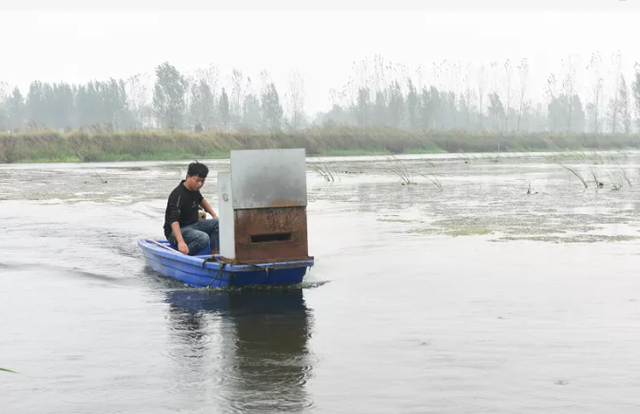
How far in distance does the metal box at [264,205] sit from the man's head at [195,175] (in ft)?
2.60

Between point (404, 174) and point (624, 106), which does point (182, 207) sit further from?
point (624, 106)

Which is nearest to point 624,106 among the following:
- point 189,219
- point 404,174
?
point 404,174

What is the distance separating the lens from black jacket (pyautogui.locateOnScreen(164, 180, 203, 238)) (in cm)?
1098

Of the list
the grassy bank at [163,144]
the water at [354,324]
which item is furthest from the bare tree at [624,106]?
the water at [354,324]

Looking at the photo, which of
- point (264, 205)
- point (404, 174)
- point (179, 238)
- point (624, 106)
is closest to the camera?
point (264, 205)

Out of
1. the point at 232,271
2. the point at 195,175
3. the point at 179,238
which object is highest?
the point at 195,175

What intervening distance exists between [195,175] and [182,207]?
0.59 meters

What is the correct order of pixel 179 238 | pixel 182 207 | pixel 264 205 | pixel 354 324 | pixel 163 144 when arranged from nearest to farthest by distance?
pixel 354 324 < pixel 264 205 < pixel 179 238 < pixel 182 207 < pixel 163 144

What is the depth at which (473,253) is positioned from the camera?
42.4 feet

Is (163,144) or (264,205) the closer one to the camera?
(264,205)

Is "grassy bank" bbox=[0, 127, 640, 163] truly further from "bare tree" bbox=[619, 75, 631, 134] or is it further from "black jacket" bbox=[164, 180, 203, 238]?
"bare tree" bbox=[619, 75, 631, 134]

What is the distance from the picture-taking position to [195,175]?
10.7 meters

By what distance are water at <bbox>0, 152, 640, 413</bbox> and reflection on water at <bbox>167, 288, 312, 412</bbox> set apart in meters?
0.02

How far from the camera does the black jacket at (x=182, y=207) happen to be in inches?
432
